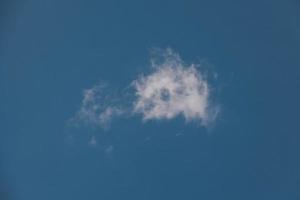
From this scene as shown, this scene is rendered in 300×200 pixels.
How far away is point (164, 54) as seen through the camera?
79688mm

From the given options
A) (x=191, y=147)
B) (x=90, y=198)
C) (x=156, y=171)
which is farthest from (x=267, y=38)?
(x=90, y=198)

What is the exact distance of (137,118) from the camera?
77.4 metres

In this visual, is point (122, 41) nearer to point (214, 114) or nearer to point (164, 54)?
point (164, 54)

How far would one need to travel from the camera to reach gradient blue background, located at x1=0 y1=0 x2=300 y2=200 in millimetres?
76062

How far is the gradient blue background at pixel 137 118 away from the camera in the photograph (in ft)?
250

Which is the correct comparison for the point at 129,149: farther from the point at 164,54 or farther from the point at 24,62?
the point at 24,62

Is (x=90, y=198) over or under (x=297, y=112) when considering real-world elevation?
under

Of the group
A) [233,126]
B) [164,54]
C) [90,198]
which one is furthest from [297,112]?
[90,198]

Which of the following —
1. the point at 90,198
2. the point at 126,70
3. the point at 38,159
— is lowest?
the point at 90,198

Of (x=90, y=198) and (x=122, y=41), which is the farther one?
(x=122, y=41)

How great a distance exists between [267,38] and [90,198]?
40.5 metres

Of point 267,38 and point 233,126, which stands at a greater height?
point 267,38

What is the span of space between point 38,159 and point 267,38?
44.0m

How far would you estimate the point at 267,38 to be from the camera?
80.6 m
